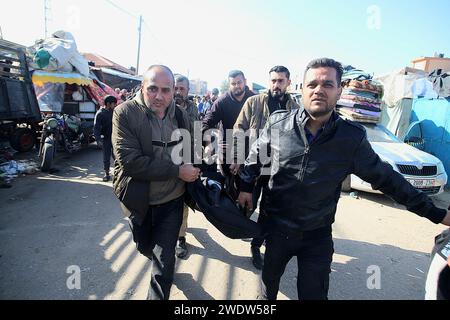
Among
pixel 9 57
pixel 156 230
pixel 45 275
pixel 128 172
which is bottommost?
pixel 45 275

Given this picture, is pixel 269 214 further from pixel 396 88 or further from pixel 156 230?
pixel 396 88

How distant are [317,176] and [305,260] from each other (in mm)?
598

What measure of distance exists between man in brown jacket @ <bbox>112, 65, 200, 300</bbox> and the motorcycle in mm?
5206

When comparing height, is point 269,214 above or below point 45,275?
above

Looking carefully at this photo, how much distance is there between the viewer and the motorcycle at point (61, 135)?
6473mm

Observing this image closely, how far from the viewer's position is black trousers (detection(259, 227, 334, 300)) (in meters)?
1.95

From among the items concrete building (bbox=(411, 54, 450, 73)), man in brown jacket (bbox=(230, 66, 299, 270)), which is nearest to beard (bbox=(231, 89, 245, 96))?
man in brown jacket (bbox=(230, 66, 299, 270))

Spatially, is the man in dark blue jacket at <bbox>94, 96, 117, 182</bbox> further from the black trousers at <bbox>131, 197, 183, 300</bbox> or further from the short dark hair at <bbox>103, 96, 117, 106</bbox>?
the black trousers at <bbox>131, 197, 183, 300</bbox>

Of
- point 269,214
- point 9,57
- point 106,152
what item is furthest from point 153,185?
point 9,57

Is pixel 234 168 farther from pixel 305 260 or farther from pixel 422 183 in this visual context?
pixel 422 183

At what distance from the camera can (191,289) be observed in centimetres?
280

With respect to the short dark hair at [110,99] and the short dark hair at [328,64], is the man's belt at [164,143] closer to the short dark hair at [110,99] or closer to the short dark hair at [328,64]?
the short dark hair at [328,64]

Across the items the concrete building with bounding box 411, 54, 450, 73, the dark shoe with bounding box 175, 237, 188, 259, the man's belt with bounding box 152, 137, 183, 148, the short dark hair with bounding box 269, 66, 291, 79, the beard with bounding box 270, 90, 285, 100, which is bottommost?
the dark shoe with bounding box 175, 237, 188, 259
